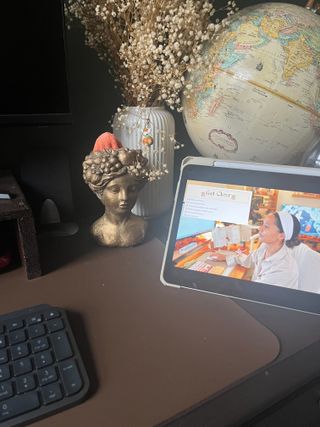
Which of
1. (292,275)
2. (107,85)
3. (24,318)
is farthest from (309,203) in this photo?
(107,85)

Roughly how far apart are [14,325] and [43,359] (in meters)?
0.07

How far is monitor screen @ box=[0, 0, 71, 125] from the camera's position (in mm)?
545

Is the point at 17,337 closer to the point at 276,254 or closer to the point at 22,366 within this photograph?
the point at 22,366

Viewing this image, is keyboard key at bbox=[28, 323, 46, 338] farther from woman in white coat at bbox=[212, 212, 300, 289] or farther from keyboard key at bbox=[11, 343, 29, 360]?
woman in white coat at bbox=[212, 212, 300, 289]

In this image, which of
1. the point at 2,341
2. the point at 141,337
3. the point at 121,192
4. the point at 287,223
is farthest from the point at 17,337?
the point at 287,223

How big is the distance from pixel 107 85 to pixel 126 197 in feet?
1.11

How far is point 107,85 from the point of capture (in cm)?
80

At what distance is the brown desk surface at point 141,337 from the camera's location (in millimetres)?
363

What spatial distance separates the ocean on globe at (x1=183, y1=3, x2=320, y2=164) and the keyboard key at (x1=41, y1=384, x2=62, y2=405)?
0.49m

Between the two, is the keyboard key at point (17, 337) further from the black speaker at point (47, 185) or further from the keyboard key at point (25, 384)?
the black speaker at point (47, 185)

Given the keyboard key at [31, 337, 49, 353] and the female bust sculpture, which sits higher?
the female bust sculpture

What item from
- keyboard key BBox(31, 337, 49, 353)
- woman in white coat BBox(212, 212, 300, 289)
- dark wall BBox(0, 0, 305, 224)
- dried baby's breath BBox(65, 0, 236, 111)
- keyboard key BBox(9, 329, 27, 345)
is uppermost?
dried baby's breath BBox(65, 0, 236, 111)

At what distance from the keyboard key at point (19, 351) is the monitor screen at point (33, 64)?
0.37 metres

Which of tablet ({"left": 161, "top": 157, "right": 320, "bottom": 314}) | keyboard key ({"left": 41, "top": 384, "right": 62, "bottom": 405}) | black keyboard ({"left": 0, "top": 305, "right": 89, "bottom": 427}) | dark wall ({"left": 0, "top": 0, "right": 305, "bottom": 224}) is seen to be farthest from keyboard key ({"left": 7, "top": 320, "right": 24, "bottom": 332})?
dark wall ({"left": 0, "top": 0, "right": 305, "bottom": 224})
